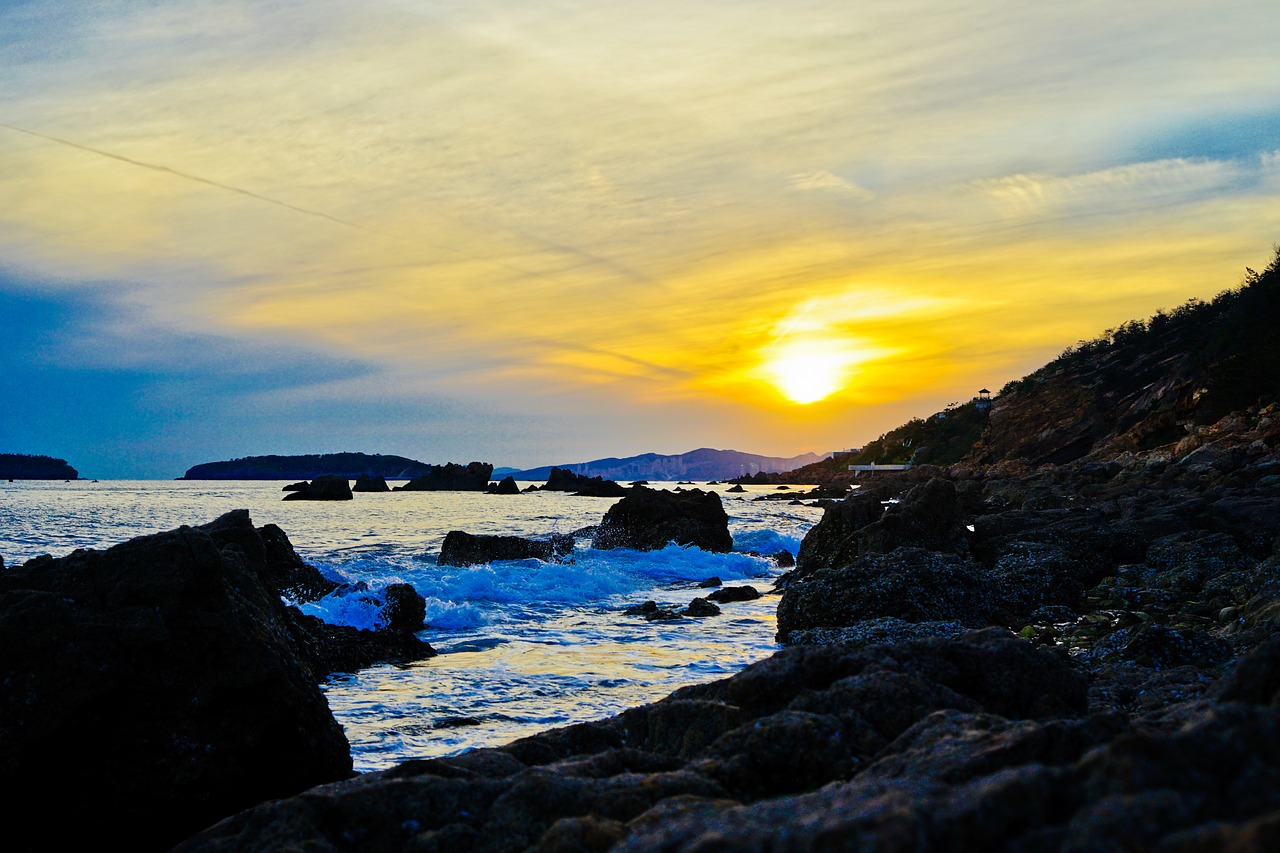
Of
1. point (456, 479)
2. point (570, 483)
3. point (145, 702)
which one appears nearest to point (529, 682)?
point (145, 702)

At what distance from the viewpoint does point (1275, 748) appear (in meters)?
2.59

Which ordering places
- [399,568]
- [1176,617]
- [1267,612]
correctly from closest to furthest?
[1267,612] → [1176,617] → [399,568]

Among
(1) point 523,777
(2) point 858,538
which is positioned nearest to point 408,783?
(1) point 523,777

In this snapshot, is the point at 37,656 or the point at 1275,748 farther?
the point at 37,656

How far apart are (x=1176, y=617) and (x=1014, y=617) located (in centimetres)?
224

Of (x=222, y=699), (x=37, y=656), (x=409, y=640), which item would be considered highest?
(x=37, y=656)

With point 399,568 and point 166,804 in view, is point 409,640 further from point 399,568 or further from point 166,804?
point 399,568

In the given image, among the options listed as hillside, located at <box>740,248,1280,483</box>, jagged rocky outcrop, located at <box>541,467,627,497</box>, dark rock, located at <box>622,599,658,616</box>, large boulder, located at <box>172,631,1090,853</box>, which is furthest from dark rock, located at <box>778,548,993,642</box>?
jagged rocky outcrop, located at <box>541,467,627,497</box>

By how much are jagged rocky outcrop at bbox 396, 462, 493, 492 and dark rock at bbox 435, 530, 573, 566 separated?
345 feet

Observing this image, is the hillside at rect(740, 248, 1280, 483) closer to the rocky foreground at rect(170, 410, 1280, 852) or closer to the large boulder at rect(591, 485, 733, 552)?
the large boulder at rect(591, 485, 733, 552)

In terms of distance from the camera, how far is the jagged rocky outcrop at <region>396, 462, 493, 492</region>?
435 feet

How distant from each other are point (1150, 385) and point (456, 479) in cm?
9515

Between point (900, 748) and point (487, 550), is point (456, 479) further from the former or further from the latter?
point (900, 748)

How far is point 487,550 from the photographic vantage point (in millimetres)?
28281
